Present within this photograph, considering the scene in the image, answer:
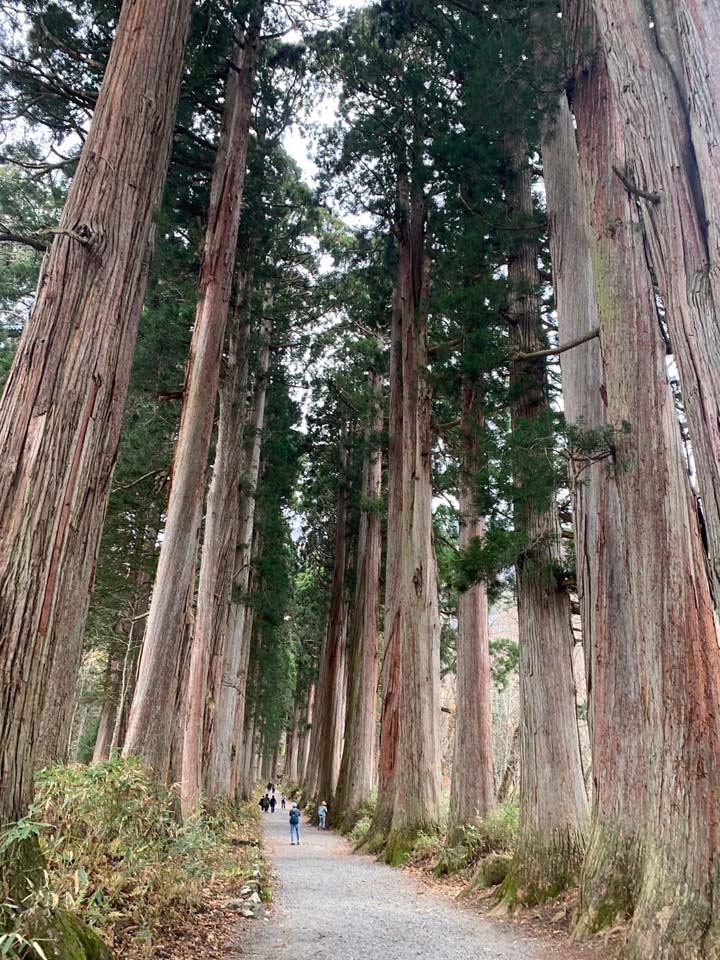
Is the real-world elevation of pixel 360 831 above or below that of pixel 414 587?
below

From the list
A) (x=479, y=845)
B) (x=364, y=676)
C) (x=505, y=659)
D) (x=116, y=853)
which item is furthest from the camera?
(x=505, y=659)

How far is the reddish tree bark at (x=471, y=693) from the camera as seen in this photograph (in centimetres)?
1036

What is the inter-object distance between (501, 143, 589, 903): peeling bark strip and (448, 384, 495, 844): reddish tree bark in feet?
5.71

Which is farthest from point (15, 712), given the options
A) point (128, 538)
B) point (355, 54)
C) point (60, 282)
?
point (128, 538)

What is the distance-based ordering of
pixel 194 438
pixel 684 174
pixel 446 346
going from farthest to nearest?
pixel 446 346 → pixel 194 438 → pixel 684 174

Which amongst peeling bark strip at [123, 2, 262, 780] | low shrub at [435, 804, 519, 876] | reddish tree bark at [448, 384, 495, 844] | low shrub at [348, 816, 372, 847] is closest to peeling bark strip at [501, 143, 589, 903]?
reddish tree bark at [448, 384, 495, 844]

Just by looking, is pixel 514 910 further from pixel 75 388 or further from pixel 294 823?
pixel 294 823

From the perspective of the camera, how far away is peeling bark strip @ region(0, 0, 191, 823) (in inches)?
129

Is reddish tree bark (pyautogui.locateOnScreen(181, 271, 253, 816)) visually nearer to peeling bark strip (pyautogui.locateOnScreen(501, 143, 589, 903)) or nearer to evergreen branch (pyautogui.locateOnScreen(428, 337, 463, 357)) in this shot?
evergreen branch (pyautogui.locateOnScreen(428, 337, 463, 357))

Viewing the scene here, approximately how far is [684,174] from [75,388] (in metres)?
3.92

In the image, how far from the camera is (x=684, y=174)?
4.17 meters

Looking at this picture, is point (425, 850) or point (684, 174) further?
point (425, 850)

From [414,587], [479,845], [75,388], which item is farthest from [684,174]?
[414,587]

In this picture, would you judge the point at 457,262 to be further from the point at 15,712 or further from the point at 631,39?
the point at 15,712
